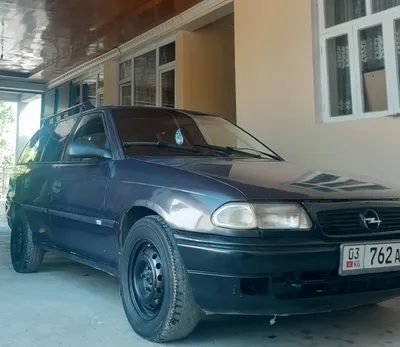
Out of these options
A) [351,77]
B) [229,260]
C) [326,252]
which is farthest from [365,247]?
[351,77]

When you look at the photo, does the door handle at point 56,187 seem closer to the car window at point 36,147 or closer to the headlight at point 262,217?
the car window at point 36,147

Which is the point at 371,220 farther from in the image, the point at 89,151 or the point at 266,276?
the point at 89,151

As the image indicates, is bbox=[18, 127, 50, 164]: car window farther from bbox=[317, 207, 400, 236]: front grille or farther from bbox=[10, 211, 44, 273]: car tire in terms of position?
bbox=[317, 207, 400, 236]: front grille

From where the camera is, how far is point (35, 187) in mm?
4176

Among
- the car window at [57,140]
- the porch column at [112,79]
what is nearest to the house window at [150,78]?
the porch column at [112,79]

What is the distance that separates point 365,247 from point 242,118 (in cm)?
467

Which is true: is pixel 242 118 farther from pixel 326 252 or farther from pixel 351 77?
pixel 326 252

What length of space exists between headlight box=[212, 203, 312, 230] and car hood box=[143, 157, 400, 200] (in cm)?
5

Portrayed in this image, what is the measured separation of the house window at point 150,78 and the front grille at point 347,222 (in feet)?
23.8

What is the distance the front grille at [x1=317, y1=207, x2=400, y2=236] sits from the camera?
2.29 meters

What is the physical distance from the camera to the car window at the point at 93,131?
3.34m

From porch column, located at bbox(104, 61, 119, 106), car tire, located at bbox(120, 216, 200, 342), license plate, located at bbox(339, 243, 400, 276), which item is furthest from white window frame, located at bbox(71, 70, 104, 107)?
license plate, located at bbox(339, 243, 400, 276)

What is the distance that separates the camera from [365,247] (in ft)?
7.55

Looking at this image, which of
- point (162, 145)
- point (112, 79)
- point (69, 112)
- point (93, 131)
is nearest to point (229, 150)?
point (162, 145)
